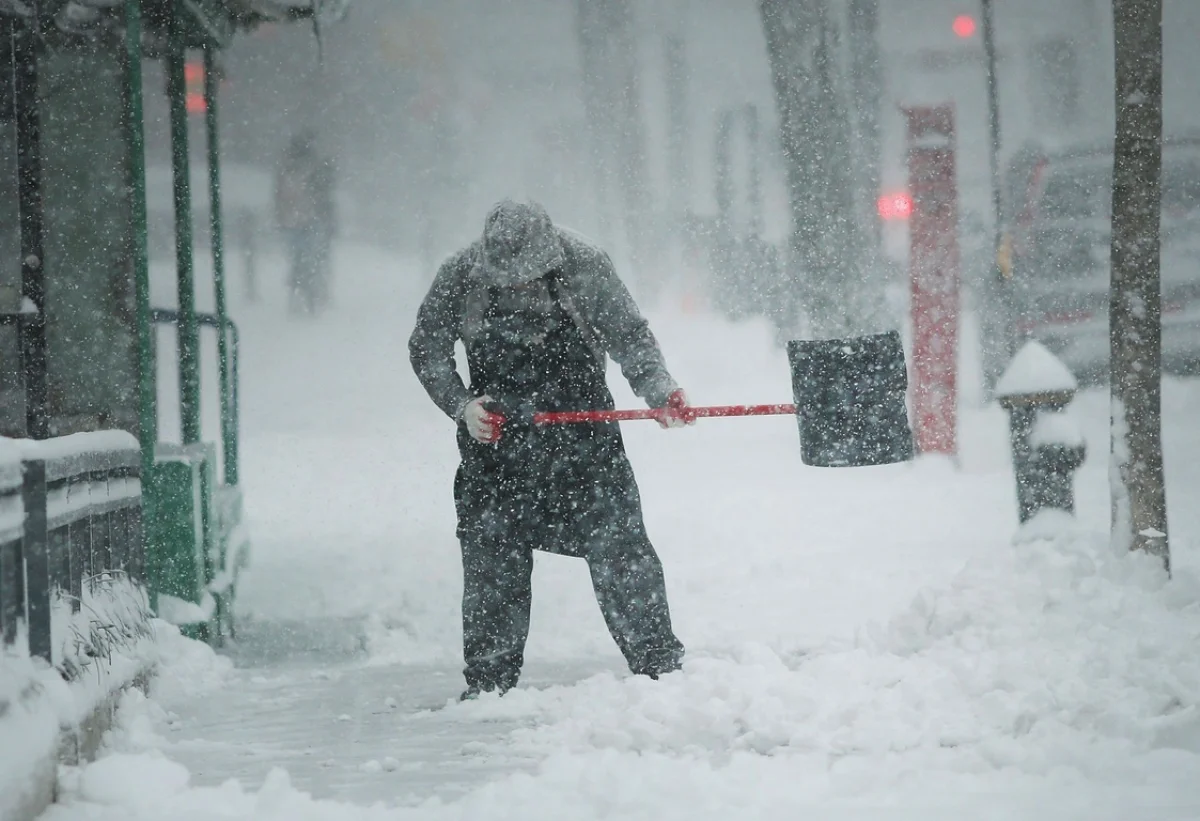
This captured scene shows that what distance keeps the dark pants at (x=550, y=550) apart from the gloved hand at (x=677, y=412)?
309 millimetres

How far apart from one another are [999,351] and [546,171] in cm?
2347

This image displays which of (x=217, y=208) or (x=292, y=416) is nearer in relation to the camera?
(x=217, y=208)

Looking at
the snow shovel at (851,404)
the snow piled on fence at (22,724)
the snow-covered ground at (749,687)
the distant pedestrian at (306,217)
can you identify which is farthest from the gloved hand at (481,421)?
the distant pedestrian at (306,217)

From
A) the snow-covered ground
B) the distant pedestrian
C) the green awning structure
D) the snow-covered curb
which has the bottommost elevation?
the snow-covered ground

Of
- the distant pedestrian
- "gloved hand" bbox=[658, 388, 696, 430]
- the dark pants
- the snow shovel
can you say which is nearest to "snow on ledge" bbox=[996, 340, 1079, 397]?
the snow shovel

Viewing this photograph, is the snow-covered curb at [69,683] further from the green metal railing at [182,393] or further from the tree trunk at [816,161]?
the tree trunk at [816,161]

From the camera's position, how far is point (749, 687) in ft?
13.5

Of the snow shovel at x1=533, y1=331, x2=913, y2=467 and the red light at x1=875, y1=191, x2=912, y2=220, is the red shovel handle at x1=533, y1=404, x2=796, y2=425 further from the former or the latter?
the red light at x1=875, y1=191, x2=912, y2=220

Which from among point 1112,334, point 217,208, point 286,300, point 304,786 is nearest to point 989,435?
point 1112,334

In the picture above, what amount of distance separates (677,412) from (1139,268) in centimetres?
227

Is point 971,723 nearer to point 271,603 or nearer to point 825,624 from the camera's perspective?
point 825,624

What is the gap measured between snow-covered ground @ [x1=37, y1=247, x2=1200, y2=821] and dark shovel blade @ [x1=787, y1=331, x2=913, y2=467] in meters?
0.73

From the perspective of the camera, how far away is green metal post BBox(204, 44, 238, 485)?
6645 millimetres

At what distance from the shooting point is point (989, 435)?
13.6 meters
